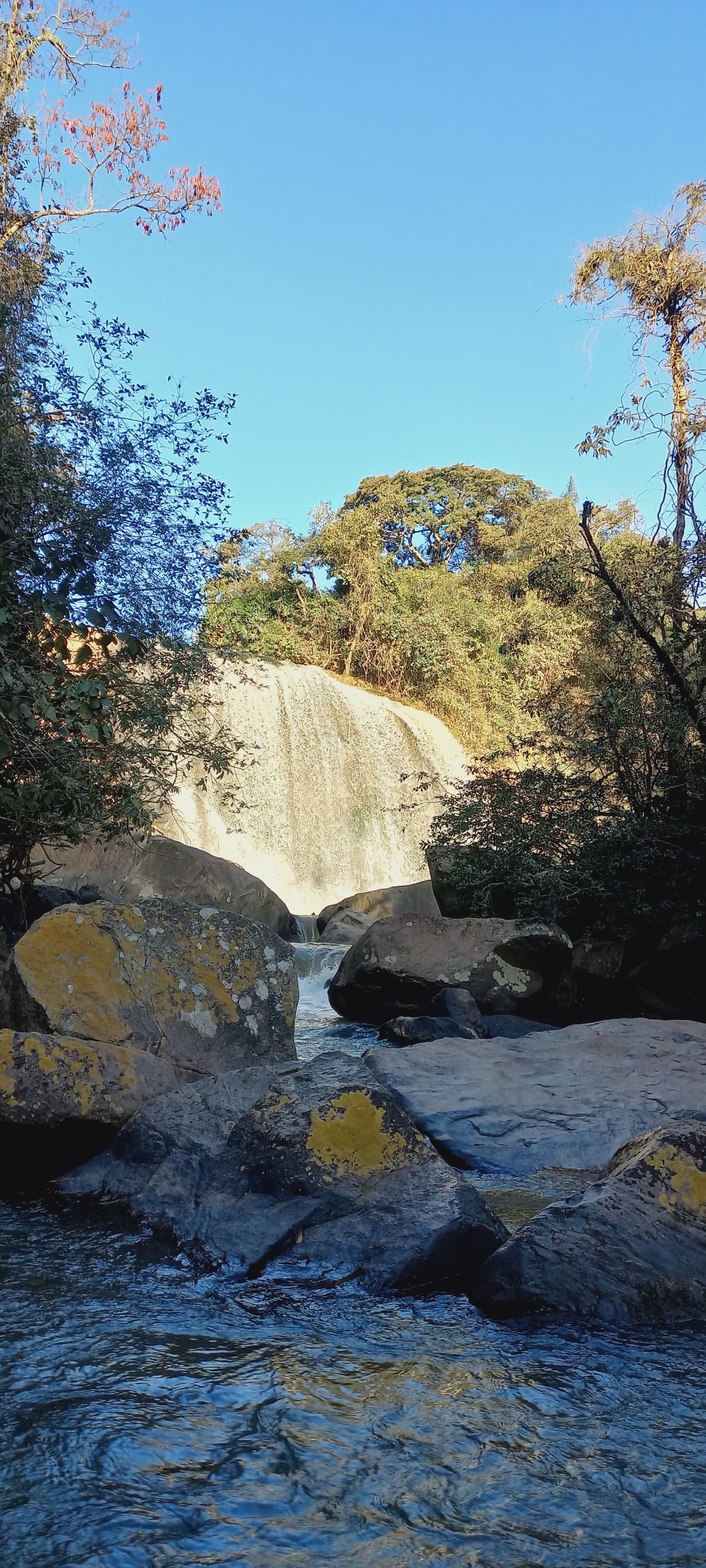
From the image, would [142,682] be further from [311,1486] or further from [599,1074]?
[311,1486]

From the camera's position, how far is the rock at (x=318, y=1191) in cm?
372

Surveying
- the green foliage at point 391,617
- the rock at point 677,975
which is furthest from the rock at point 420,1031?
the green foliage at point 391,617

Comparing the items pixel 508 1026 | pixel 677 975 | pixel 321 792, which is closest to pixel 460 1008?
pixel 508 1026

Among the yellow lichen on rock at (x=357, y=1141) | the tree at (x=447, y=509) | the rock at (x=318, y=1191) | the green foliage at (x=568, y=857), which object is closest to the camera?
the rock at (x=318, y=1191)

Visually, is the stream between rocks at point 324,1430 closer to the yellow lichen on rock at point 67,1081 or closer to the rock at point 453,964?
the yellow lichen on rock at point 67,1081

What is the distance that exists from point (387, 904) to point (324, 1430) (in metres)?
15.1

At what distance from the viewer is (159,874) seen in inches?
554

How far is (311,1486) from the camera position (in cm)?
239

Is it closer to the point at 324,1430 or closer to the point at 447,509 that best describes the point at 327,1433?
the point at 324,1430

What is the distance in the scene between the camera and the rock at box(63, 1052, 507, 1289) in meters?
3.72

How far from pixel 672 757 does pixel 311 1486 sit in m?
9.43

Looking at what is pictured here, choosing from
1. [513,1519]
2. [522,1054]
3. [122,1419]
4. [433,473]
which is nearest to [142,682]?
[522,1054]

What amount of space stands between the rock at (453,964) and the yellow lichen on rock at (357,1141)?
627 centimetres

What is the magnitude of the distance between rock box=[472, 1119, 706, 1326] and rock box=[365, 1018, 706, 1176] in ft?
5.67
